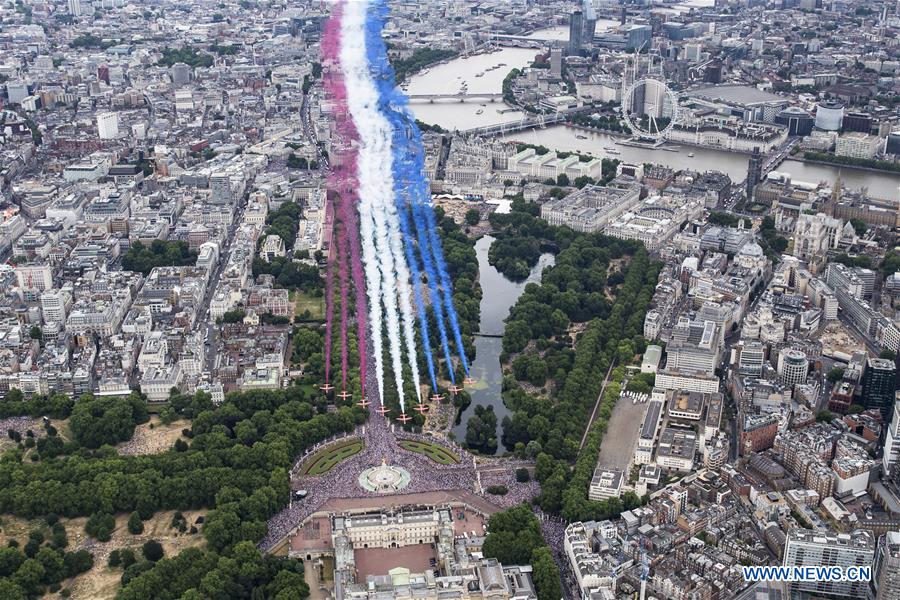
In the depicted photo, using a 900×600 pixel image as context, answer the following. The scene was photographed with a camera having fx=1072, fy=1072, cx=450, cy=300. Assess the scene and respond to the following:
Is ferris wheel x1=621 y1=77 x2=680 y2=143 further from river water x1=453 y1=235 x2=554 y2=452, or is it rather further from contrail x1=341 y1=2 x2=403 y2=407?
river water x1=453 y1=235 x2=554 y2=452

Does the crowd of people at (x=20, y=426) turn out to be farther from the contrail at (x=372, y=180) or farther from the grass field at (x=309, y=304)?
the grass field at (x=309, y=304)

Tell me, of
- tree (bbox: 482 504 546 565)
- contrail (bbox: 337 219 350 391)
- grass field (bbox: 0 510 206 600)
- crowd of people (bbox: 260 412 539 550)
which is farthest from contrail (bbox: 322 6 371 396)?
tree (bbox: 482 504 546 565)

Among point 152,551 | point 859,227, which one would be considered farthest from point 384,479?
point 859,227

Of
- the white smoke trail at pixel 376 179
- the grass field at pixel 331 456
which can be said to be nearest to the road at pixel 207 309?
the white smoke trail at pixel 376 179

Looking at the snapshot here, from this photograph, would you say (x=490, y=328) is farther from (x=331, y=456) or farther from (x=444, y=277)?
(x=331, y=456)

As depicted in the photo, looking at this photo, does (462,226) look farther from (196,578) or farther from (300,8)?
(300,8)
